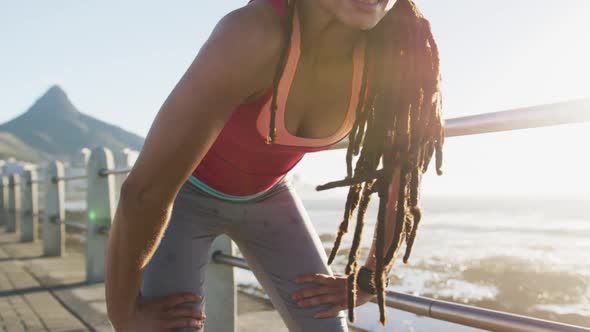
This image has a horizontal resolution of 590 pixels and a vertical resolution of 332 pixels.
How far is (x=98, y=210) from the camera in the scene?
176 inches

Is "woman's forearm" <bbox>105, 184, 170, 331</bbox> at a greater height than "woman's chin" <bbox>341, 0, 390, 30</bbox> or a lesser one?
lesser

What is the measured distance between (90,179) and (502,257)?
679 centimetres

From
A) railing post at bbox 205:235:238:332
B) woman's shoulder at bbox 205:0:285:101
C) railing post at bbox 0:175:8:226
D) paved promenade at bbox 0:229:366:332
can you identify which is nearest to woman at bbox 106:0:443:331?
woman's shoulder at bbox 205:0:285:101

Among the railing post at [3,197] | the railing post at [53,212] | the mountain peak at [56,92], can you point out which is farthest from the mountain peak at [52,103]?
the railing post at [53,212]

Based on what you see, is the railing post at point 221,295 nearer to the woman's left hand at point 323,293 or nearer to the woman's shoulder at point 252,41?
the woman's left hand at point 323,293

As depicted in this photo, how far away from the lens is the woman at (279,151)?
108 cm

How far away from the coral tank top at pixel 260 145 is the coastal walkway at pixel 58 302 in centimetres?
160

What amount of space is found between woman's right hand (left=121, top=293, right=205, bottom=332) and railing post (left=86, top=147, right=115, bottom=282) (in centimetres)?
322

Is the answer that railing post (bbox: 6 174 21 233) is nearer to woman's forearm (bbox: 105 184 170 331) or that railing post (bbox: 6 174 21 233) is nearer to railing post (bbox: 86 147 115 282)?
railing post (bbox: 86 147 115 282)

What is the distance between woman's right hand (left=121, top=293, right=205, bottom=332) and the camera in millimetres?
1338

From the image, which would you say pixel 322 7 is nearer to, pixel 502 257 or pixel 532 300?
pixel 532 300

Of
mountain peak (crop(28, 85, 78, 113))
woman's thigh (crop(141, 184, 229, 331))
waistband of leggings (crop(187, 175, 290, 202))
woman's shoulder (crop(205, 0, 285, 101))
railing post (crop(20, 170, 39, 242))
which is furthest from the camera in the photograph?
mountain peak (crop(28, 85, 78, 113))

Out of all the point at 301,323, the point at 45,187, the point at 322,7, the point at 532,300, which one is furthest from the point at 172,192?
the point at 45,187

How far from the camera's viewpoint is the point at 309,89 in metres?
1.35
